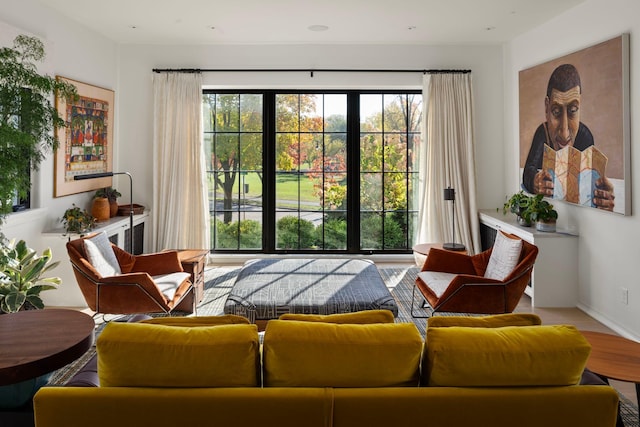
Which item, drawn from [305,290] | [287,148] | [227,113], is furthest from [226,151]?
[305,290]

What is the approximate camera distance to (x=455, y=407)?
1.78m

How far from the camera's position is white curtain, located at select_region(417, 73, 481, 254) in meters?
6.75

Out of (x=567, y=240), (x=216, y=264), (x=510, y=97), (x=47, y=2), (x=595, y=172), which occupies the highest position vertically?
(x=47, y=2)

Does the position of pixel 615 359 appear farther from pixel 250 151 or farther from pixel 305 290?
pixel 250 151

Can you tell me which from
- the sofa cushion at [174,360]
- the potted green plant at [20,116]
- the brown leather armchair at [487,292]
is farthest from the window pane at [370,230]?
the sofa cushion at [174,360]

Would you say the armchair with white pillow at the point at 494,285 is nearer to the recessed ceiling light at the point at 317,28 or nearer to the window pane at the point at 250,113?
the recessed ceiling light at the point at 317,28

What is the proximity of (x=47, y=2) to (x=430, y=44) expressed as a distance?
4702mm

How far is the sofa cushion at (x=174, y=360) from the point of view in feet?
5.91

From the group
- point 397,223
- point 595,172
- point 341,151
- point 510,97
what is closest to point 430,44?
point 510,97

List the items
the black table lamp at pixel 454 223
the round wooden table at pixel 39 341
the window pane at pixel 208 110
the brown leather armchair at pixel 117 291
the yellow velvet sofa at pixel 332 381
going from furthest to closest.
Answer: the window pane at pixel 208 110, the black table lamp at pixel 454 223, the brown leather armchair at pixel 117 291, the round wooden table at pixel 39 341, the yellow velvet sofa at pixel 332 381

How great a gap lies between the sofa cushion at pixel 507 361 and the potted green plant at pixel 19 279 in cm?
311

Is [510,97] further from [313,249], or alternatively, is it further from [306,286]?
[306,286]

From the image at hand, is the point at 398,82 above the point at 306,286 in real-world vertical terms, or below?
above

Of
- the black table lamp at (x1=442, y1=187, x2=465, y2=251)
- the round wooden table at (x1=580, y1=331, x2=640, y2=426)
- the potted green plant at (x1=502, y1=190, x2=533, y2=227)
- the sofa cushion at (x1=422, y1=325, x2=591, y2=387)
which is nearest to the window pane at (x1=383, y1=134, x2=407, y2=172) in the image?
the black table lamp at (x1=442, y1=187, x2=465, y2=251)
